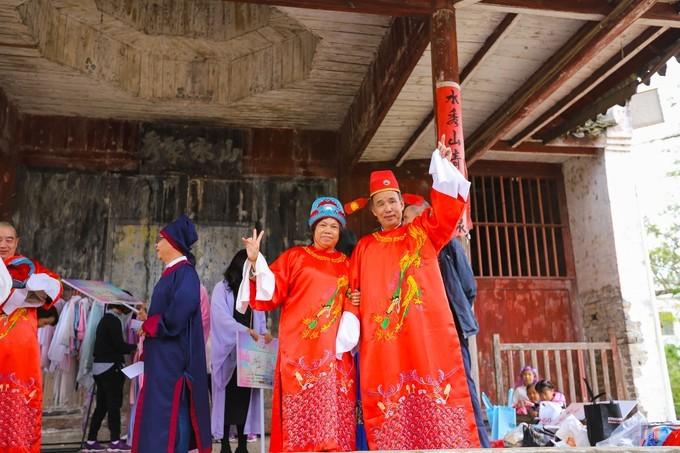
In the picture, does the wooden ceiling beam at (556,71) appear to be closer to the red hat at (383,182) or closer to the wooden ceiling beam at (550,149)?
the wooden ceiling beam at (550,149)

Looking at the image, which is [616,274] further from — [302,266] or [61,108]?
[61,108]

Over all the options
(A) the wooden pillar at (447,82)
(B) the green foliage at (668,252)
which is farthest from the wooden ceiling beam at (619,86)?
(B) the green foliage at (668,252)

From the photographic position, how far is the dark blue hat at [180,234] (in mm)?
4066

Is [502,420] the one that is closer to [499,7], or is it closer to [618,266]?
[618,266]

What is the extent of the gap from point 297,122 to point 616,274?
15.1ft

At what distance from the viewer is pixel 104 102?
291 inches

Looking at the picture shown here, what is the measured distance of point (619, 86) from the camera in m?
6.62

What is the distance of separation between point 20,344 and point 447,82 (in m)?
3.60

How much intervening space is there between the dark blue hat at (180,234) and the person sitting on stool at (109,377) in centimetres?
188

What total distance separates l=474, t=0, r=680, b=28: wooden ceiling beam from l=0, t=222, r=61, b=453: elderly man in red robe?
12.9 feet

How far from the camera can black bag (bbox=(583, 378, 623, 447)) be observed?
407 cm

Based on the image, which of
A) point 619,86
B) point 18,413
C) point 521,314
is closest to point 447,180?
point 18,413

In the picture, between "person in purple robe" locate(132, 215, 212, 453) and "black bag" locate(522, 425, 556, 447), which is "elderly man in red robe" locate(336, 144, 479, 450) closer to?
"person in purple robe" locate(132, 215, 212, 453)

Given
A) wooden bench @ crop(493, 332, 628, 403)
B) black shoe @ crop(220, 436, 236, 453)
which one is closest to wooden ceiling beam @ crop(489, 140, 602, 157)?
wooden bench @ crop(493, 332, 628, 403)
